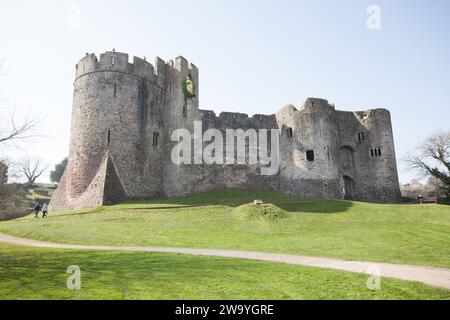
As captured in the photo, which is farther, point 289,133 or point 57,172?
point 57,172

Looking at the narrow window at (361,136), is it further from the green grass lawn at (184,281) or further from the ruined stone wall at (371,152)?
the green grass lawn at (184,281)

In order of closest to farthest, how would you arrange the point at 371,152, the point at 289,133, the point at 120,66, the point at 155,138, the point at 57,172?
the point at 120,66
the point at 155,138
the point at 289,133
the point at 371,152
the point at 57,172

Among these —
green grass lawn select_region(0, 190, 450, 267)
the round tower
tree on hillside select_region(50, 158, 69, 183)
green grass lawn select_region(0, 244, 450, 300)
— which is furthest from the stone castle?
tree on hillside select_region(50, 158, 69, 183)

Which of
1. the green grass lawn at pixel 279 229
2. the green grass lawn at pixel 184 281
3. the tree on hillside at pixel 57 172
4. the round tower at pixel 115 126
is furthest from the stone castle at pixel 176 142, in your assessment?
the tree on hillside at pixel 57 172

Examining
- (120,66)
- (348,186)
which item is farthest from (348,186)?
(120,66)

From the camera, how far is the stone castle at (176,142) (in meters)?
31.8

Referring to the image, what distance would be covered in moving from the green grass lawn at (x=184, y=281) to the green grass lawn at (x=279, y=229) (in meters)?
4.86

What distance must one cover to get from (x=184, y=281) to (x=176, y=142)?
27.7 meters

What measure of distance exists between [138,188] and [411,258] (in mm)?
24797

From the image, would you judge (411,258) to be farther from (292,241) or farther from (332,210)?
(332,210)

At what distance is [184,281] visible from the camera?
856 centimetres

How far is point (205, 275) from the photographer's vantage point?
942cm

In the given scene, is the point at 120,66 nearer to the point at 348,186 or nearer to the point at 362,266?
the point at 348,186
